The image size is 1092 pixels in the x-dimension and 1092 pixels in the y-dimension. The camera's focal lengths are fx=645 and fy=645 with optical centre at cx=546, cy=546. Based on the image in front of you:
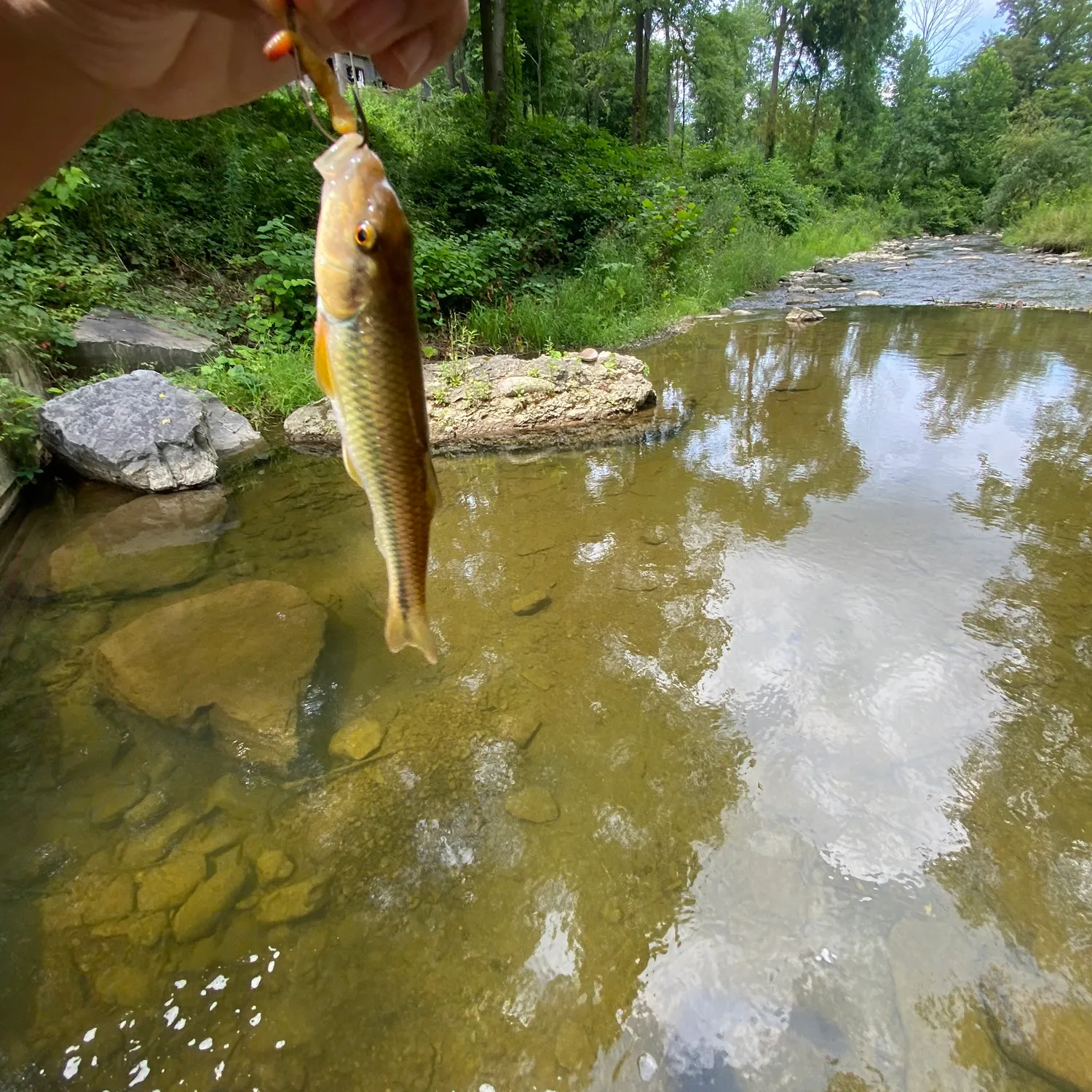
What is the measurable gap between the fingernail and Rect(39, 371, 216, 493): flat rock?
16.4ft

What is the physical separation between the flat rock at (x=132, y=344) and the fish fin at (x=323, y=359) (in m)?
6.71

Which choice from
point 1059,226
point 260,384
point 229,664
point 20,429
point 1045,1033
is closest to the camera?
point 1045,1033

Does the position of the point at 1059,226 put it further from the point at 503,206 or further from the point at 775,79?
the point at 503,206

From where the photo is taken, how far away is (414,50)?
4.27 feet

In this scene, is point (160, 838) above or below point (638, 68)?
below

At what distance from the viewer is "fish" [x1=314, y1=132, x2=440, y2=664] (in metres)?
1.05

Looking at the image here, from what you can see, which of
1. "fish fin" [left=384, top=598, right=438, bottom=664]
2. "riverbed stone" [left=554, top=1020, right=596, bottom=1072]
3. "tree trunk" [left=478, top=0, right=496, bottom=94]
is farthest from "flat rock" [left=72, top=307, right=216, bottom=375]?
"tree trunk" [left=478, top=0, right=496, bottom=94]

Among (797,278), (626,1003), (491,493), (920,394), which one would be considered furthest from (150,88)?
(797,278)

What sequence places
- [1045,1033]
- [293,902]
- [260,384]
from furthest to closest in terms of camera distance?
[260,384]
[293,902]
[1045,1033]

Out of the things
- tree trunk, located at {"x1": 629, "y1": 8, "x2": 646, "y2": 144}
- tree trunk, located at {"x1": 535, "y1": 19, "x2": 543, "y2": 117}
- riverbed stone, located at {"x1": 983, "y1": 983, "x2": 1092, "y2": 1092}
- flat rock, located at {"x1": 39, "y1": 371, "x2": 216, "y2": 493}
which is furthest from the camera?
tree trunk, located at {"x1": 629, "y1": 8, "x2": 646, "y2": 144}

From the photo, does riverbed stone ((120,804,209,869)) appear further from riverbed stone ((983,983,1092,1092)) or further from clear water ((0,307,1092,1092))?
riverbed stone ((983,983,1092,1092))

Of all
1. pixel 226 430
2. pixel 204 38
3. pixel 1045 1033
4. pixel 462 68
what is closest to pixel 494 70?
pixel 226 430

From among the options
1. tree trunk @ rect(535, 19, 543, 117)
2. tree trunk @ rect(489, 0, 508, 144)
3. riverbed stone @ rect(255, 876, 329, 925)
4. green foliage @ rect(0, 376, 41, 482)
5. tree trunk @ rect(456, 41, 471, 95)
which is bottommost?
riverbed stone @ rect(255, 876, 329, 925)

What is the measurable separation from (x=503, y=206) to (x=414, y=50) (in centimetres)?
Answer: 1069
